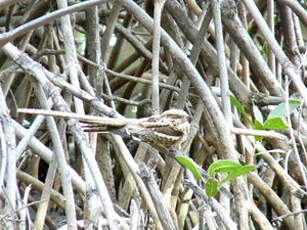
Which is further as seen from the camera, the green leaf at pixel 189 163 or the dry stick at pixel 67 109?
the green leaf at pixel 189 163

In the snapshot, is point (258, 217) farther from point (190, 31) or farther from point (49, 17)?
point (49, 17)

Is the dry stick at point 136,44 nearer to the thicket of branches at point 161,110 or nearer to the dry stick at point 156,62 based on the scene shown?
the thicket of branches at point 161,110

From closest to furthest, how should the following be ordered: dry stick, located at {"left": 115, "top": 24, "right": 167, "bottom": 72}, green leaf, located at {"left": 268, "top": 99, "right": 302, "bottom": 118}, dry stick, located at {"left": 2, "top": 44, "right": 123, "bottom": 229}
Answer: dry stick, located at {"left": 2, "top": 44, "right": 123, "bottom": 229}, green leaf, located at {"left": 268, "top": 99, "right": 302, "bottom": 118}, dry stick, located at {"left": 115, "top": 24, "right": 167, "bottom": 72}

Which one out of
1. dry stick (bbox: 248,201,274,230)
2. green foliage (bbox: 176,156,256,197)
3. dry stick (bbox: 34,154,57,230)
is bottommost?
dry stick (bbox: 248,201,274,230)

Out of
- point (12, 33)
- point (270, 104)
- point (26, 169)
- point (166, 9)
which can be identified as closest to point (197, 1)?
point (166, 9)

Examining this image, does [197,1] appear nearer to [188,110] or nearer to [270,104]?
[188,110]

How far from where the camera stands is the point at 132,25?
2.26 meters

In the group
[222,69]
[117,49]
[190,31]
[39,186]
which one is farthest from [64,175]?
[117,49]

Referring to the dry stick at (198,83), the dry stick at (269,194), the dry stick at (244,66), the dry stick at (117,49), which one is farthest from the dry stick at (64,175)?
the dry stick at (117,49)

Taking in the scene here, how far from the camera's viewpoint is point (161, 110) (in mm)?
1603

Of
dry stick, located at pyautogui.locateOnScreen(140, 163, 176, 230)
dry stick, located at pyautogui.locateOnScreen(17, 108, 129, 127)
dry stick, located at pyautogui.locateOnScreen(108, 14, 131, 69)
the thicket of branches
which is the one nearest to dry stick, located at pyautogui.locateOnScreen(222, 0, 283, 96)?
the thicket of branches

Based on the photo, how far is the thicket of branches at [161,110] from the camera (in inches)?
39.1

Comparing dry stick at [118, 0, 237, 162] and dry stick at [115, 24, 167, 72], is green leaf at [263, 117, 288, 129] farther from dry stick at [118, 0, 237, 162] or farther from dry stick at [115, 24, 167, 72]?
dry stick at [115, 24, 167, 72]

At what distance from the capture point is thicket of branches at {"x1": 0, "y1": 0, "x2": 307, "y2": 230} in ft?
3.26
